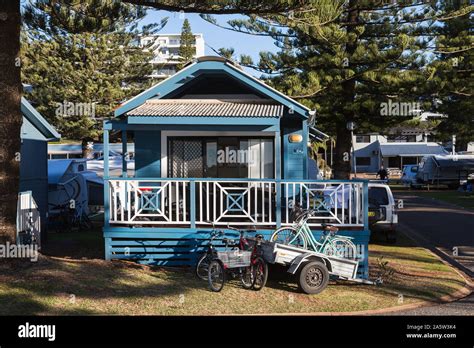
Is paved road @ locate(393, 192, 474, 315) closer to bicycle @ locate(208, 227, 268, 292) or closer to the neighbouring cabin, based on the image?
the neighbouring cabin

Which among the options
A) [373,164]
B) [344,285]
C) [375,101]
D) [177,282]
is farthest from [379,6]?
[373,164]

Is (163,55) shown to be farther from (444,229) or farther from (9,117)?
(9,117)

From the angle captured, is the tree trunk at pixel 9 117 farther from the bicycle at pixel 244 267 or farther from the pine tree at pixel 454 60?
the pine tree at pixel 454 60

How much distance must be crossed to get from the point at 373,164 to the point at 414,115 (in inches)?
1686

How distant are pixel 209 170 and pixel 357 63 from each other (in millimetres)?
7563

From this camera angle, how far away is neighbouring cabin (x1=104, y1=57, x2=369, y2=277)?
35.3 feet

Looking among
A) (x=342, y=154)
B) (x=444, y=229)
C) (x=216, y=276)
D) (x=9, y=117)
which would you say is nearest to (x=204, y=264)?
(x=216, y=276)

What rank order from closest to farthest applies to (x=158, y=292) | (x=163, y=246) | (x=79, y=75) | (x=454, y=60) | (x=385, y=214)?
1. (x=158, y=292)
2. (x=163, y=246)
3. (x=385, y=214)
4. (x=454, y=60)
5. (x=79, y=75)

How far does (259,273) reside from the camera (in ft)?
30.0

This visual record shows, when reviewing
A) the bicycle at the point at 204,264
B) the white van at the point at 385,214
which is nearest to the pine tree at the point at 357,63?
the white van at the point at 385,214

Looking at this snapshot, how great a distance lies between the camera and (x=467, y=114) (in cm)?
2258

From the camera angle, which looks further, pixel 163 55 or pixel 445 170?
pixel 163 55
